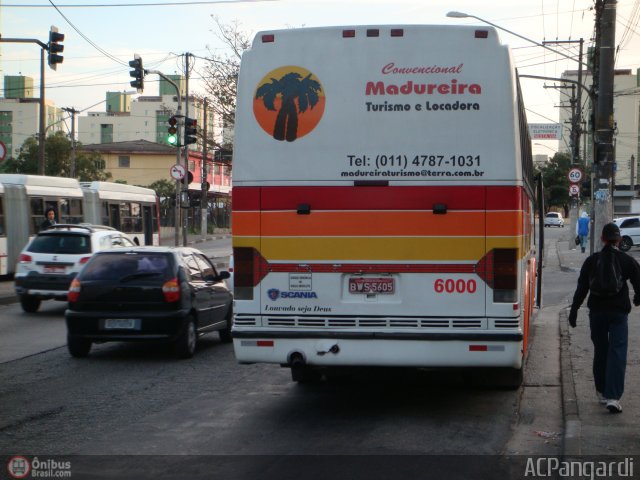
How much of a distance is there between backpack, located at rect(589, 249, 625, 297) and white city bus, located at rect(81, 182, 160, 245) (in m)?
22.1

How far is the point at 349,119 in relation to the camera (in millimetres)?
8328

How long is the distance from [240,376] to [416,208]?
4106 millimetres

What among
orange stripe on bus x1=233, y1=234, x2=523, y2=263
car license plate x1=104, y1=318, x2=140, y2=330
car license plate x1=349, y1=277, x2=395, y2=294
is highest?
orange stripe on bus x1=233, y1=234, x2=523, y2=263

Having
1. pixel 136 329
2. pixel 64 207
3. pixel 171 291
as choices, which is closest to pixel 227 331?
pixel 171 291

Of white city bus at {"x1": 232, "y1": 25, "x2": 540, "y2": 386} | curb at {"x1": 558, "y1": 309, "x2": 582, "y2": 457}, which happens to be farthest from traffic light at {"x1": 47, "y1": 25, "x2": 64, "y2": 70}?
white city bus at {"x1": 232, "y1": 25, "x2": 540, "y2": 386}

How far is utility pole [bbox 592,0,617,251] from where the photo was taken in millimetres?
17062

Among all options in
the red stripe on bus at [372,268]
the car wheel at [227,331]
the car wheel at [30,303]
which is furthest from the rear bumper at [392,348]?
the car wheel at [30,303]

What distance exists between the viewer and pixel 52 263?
1831 centimetres

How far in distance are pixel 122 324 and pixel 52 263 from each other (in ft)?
21.7

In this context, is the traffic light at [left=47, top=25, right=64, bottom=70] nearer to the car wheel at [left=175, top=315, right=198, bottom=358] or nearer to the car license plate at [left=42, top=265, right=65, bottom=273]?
the car license plate at [left=42, top=265, right=65, bottom=273]

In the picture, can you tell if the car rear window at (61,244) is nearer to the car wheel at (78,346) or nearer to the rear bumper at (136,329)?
the car wheel at (78,346)

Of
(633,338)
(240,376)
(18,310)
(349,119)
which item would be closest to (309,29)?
(349,119)

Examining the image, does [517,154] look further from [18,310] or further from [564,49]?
[564,49]

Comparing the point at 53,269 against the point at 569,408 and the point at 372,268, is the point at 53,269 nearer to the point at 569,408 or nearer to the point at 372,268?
the point at 372,268
